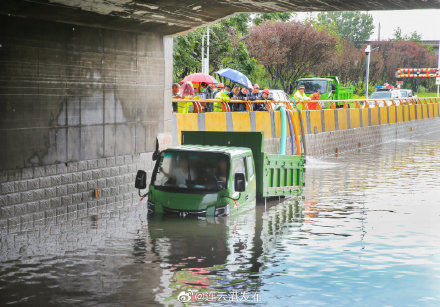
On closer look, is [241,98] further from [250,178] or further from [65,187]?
[65,187]

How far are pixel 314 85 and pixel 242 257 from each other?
1613 inches

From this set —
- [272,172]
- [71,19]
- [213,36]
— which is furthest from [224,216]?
[213,36]

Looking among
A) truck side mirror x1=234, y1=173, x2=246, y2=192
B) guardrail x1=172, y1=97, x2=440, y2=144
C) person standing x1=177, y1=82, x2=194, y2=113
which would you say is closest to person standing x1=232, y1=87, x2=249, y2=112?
guardrail x1=172, y1=97, x2=440, y2=144

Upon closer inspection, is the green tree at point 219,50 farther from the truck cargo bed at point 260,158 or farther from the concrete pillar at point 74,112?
the truck cargo bed at point 260,158

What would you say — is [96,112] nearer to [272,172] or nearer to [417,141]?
[272,172]

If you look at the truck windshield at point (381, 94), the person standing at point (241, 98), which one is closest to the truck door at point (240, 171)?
the person standing at point (241, 98)

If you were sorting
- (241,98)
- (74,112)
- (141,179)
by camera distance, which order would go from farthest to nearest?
(241,98), (74,112), (141,179)

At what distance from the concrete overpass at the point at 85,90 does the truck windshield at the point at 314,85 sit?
33.8 meters

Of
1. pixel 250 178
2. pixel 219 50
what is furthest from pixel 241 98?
pixel 219 50

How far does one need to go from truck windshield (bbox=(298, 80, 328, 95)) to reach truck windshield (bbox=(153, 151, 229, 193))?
37733 mm

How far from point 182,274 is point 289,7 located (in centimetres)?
800

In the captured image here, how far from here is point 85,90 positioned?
15.6m

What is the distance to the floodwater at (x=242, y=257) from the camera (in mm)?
9531

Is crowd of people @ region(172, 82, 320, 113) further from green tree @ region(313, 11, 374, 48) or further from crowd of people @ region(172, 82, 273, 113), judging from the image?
green tree @ region(313, 11, 374, 48)
